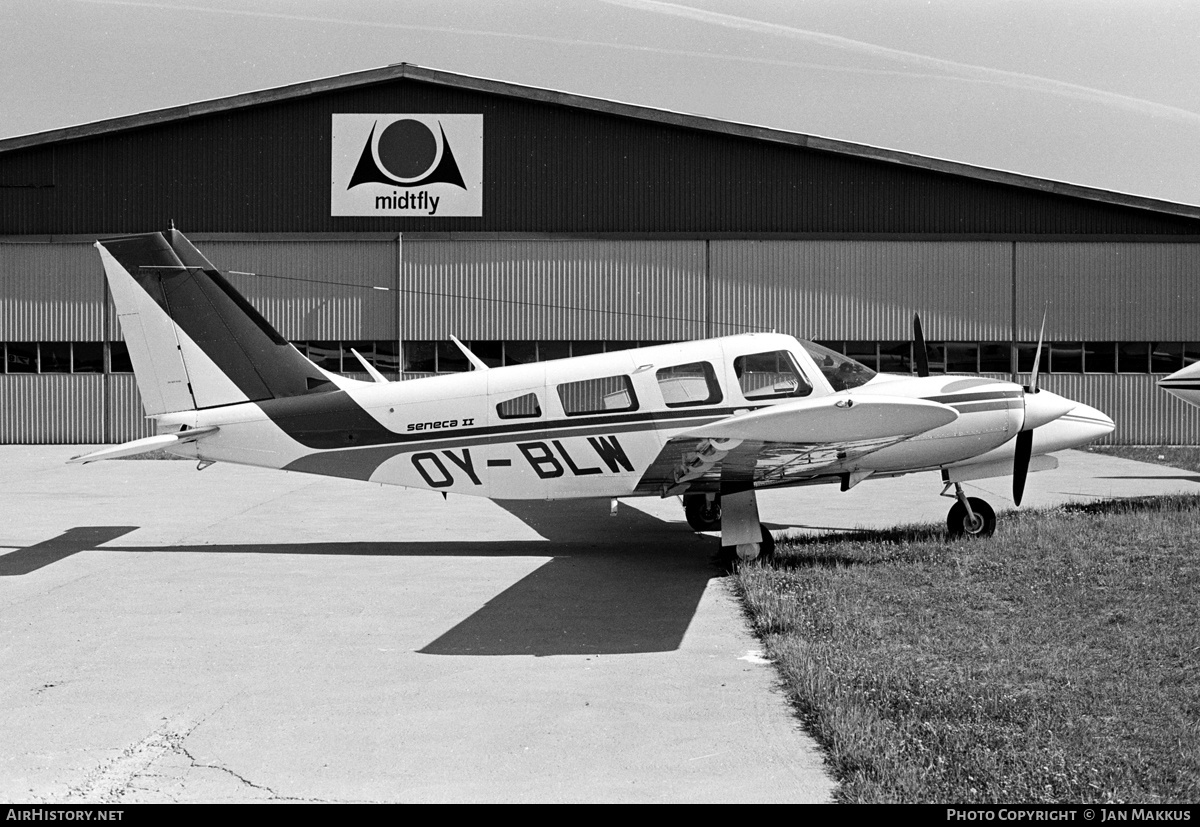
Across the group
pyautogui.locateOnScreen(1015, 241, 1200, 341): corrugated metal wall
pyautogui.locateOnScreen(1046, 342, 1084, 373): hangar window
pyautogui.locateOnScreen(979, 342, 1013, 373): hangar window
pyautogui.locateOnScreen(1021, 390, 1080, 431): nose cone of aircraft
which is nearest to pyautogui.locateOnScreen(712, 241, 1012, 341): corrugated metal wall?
pyautogui.locateOnScreen(979, 342, 1013, 373): hangar window

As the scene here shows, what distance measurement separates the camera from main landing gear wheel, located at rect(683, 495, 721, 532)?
45.9 ft

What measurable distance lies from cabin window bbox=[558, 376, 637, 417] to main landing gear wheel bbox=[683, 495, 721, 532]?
2725mm

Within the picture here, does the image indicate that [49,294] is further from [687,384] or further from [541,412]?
[687,384]

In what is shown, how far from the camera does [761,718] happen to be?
6285 mm

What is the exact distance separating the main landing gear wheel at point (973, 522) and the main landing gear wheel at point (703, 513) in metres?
3.00

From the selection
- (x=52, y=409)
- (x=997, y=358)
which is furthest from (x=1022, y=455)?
(x=52, y=409)

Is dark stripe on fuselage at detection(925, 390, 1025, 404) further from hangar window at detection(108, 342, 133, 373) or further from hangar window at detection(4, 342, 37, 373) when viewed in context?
hangar window at detection(4, 342, 37, 373)

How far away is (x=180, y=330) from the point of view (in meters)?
12.4

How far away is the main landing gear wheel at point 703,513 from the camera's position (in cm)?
1398

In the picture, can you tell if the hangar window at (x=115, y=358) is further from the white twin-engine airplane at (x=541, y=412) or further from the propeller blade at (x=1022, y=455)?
the propeller blade at (x=1022, y=455)

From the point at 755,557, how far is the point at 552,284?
19.2 m

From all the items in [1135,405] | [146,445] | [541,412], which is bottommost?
[1135,405]

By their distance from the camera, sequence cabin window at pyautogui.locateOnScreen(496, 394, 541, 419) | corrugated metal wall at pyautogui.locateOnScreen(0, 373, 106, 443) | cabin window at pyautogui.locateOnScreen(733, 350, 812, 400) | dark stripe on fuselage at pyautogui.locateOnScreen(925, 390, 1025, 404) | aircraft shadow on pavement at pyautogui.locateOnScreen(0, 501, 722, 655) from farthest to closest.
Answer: corrugated metal wall at pyautogui.locateOnScreen(0, 373, 106, 443) < cabin window at pyautogui.locateOnScreen(496, 394, 541, 419) < dark stripe on fuselage at pyautogui.locateOnScreen(925, 390, 1025, 404) < cabin window at pyautogui.locateOnScreen(733, 350, 812, 400) < aircraft shadow on pavement at pyautogui.locateOnScreen(0, 501, 722, 655)

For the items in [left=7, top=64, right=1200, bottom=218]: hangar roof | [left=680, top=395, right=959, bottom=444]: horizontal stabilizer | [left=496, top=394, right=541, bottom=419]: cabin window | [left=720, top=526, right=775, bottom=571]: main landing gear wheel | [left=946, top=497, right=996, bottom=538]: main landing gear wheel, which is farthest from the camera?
[left=7, top=64, right=1200, bottom=218]: hangar roof
